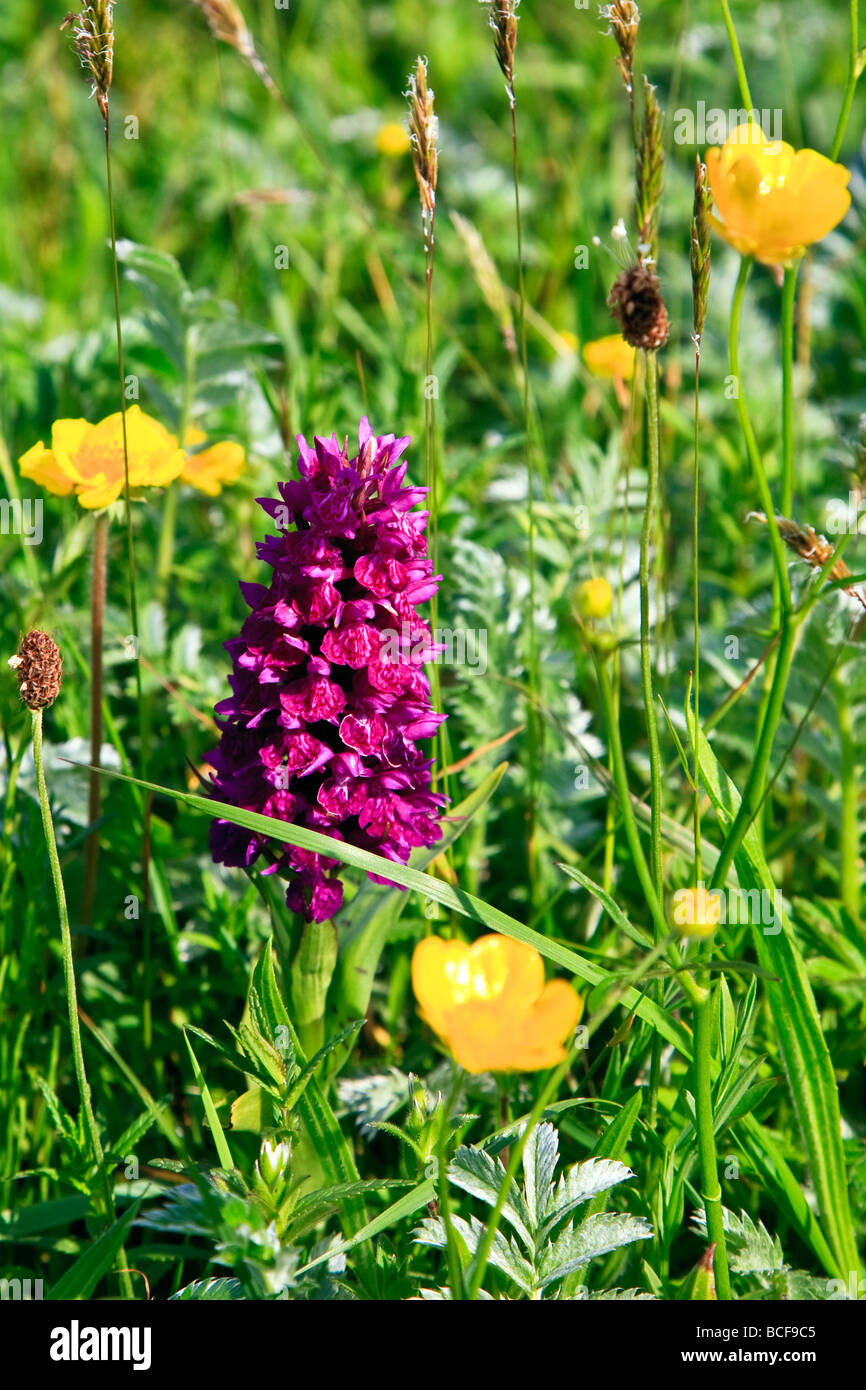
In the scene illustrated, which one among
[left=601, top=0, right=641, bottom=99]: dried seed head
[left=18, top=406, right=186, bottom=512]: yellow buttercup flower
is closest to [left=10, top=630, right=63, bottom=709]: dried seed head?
[left=18, top=406, right=186, bottom=512]: yellow buttercup flower

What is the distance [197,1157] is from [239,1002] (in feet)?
0.90

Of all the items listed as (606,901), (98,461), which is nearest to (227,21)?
(98,461)

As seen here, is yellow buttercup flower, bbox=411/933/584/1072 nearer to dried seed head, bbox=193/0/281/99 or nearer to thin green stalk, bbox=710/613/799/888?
thin green stalk, bbox=710/613/799/888

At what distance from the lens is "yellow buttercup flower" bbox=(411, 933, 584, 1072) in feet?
3.44

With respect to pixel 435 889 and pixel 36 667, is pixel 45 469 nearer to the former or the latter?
pixel 36 667

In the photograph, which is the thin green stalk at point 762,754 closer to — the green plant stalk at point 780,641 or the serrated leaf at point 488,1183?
the green plant stalk at point 780,641

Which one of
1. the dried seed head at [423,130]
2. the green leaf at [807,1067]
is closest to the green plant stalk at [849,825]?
the green leaf at [807,1067]

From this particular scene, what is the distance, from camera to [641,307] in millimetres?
1279

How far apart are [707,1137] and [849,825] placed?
35.2 inches

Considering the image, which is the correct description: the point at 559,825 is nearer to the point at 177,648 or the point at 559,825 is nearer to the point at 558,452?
the point at 177,648

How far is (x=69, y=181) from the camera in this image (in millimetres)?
4156

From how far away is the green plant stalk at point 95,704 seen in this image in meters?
1.88

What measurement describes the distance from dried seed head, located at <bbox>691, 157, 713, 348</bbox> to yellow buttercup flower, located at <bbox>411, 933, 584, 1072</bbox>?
698mm
